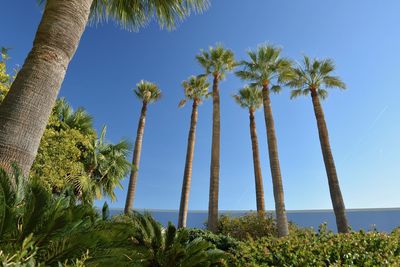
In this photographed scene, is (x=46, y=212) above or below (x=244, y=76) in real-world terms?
below

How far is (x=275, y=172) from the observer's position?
689 inches

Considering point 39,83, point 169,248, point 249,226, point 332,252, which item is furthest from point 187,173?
point 39,83

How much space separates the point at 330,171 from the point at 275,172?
2.94m

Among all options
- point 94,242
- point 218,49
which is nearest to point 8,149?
point 94,242

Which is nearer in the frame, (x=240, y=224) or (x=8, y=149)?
(x=8, y=149)

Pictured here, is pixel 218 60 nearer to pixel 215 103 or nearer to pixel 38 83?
pixel 215 103

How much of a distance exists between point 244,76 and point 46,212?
18.7 meters

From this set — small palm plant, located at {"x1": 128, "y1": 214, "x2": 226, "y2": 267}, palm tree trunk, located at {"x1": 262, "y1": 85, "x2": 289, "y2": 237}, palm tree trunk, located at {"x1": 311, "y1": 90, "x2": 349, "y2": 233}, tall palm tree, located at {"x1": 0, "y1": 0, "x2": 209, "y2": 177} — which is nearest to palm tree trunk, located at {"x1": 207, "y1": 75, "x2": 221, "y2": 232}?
palm tree trunk, located at {"x1": 262, "y1": 85, "x2": 289, "y2": 237}

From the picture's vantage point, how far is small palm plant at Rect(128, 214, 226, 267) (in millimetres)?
8250

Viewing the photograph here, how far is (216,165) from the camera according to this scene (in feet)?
63.8

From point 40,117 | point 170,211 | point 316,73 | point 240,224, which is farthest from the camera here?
point 170,211

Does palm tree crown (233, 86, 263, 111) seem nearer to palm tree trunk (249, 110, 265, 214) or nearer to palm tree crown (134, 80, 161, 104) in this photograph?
palm tree trunk (249, 110, 265, 214)

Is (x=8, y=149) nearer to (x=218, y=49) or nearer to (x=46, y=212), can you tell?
(x=46, y=212)

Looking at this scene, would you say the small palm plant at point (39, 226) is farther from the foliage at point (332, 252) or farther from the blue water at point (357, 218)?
the blue water at point (357, 218)
